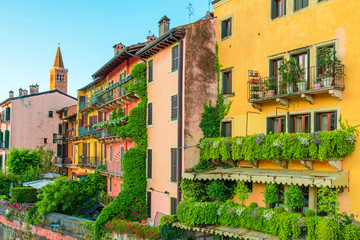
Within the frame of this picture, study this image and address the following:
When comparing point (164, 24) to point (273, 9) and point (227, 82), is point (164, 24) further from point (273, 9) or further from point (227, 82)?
point (273, 9)

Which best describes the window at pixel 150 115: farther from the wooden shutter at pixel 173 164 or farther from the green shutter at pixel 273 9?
the green shutter at pixel 273 9

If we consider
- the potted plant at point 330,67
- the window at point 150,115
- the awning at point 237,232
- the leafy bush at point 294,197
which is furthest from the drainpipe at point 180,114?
the potted plant at point 330,67

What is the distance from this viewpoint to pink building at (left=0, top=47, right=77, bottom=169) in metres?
54.3

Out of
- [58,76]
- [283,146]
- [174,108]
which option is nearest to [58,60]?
[58,76]

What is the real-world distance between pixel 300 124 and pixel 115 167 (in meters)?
18.0

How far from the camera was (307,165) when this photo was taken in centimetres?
1662

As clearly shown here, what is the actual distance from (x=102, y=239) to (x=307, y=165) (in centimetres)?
1302

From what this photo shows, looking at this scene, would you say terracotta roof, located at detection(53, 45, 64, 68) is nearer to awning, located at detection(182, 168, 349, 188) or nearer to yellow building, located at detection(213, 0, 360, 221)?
yellow building, located at detection(213, 0, 360, 221)

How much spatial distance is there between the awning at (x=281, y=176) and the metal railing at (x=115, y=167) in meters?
10.0

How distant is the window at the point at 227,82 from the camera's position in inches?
861

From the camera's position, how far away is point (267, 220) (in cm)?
1639

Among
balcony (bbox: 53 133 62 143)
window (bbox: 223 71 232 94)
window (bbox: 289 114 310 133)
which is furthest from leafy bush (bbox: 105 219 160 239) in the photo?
balcony (bbox: 53 133 62 143)

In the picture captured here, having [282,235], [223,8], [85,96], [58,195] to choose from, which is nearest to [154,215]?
[58,195]

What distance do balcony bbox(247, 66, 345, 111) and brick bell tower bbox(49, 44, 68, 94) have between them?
82.9 metres
